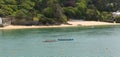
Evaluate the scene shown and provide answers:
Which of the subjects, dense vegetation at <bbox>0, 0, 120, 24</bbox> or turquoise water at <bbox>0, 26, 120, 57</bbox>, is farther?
dense vegetation at <bbox>0, 0, 120, 24</bbox>

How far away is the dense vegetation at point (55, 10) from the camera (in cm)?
10026

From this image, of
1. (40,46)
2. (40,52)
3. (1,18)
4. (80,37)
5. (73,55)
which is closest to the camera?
(73,55)

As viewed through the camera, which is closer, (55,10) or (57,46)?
(57,46)

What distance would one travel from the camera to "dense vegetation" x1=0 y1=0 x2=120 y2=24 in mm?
100262

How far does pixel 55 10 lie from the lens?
103m

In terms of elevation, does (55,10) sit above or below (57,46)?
above

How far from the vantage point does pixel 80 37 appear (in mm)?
74500

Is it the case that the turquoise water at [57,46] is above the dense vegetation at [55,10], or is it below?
below

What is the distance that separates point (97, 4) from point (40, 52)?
65.4 meters

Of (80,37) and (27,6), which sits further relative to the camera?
(27,6)

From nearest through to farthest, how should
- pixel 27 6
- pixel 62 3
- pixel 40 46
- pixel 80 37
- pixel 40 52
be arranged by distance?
pixel 40 52
pixel 40 46
pixel 80 37
pixel 27 6
pixel 62 3

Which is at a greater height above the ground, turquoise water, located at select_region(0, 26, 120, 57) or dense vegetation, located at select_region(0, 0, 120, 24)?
dense vegetation, located at select_region(0, 0, 120, 24)

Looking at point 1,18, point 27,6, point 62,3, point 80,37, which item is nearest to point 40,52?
point 80,37

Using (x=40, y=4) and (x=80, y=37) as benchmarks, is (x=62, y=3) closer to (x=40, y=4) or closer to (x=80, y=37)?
(x=40, y=4)
